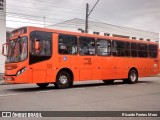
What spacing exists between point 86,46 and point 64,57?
1.89m

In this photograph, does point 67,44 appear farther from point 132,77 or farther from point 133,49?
point 132,77

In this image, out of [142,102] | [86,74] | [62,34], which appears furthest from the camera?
[86,74]

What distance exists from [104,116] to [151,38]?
204ft

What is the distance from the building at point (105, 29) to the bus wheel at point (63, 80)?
1297 inches

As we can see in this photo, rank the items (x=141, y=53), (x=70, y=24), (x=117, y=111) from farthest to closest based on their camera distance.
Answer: (x=70, y=24)
(x=141, y=53)
(x=117, y=111)

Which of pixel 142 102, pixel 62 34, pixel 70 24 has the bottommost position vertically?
pixel 142 102

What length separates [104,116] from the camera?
866cm

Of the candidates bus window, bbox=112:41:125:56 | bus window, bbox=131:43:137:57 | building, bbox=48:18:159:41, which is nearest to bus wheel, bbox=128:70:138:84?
bus window, bbox=131:43:137:57

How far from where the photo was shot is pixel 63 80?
17.0 m

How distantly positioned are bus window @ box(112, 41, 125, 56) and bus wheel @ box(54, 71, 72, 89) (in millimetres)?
4544

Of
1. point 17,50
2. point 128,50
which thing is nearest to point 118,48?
point 128,50

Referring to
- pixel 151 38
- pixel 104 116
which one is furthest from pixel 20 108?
pixel 151 38

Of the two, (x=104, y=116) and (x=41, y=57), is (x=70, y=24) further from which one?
(x=104, y=116)

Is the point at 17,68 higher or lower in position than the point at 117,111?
higher
